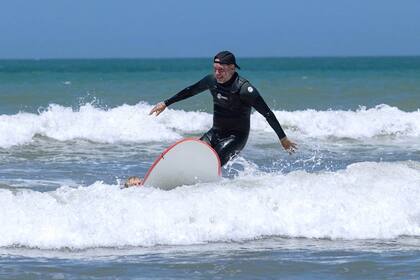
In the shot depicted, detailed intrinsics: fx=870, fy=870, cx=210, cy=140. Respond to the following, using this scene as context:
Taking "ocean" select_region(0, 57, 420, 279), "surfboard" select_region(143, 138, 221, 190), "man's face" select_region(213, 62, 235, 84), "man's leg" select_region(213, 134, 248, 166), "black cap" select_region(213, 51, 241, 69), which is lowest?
"ocean" select_region(0, 57, 420, 279)

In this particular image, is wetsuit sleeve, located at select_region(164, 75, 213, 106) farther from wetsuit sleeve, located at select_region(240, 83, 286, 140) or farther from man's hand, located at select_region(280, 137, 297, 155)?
man's hand, located at select_region(280, 137, 297, 155)

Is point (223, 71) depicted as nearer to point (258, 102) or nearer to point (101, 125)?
point (258, 102)

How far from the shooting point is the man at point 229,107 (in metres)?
8.05

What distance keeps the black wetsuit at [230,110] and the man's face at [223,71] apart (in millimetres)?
75

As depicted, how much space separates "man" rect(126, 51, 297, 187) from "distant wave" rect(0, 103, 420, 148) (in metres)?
7.03

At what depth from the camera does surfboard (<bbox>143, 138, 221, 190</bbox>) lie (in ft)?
27.4

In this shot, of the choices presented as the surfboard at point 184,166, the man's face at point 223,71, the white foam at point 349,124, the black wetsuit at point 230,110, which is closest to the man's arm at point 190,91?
the black wetsuit at point 230,110

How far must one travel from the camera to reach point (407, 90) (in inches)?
1178

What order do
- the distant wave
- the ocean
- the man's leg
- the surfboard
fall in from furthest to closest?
1. the distant wave
2. the man's leg
3. the surfboard
4. the ocean

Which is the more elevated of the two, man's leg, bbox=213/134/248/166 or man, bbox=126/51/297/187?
man, bbox=126/51/297/187

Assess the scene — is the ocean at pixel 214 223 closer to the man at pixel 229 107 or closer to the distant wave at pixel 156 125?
the man at pixel 229 107

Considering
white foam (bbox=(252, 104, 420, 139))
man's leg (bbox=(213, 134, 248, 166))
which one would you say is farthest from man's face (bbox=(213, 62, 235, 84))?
white foam (bbox=(252, 104, 420, 139))

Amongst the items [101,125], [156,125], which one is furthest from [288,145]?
[156,125]

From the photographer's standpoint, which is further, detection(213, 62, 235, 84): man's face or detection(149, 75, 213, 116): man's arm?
detection(149, 75, 213, 116): man's arm
